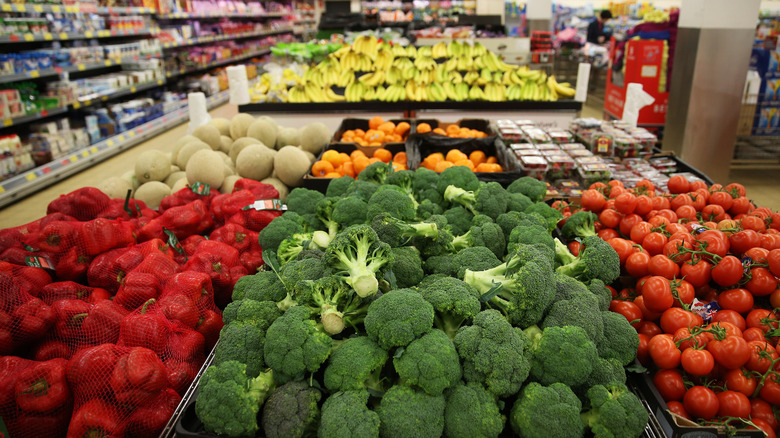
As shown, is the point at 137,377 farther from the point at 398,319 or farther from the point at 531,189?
the point at 531,189

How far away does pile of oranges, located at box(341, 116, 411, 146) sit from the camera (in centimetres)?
321

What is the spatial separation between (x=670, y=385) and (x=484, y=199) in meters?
0.85

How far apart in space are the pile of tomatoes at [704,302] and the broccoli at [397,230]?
0.67 m

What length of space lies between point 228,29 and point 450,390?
392 inches

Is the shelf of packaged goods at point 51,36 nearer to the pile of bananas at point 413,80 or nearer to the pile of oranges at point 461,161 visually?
the pile of bananas at point 413,80

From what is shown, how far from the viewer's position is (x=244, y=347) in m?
1.14

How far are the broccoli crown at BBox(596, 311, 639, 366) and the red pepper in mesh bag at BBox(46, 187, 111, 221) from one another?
6.90ft

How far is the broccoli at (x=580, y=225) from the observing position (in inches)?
69.6

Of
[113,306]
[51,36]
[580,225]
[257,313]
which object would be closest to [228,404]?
[257,313]

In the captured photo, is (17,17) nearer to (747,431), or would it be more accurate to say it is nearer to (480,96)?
(480,96)

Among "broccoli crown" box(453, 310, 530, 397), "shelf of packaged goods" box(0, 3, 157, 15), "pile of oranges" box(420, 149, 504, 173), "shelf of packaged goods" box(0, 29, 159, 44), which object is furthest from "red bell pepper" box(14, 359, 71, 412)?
"shelf of packaged goods" box(0, 3, 157, 15)

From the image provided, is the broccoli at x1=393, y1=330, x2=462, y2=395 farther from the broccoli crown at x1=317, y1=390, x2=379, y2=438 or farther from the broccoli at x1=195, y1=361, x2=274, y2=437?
the broccoli at x1=195, y1=361, x2=274, y2=437

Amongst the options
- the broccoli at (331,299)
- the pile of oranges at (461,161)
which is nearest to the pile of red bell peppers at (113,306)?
the broccoli at (331,299)

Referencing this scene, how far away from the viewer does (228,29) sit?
924 centimetres
